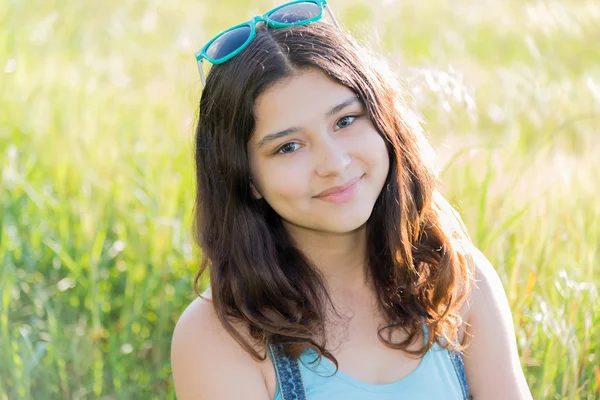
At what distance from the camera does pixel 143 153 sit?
3340mm

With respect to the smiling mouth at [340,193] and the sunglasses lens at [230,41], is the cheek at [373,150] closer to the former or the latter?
the smiling mouth at [340,193]

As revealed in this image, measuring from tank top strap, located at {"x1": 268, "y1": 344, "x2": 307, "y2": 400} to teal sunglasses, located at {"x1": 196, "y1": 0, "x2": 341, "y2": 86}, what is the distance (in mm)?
620

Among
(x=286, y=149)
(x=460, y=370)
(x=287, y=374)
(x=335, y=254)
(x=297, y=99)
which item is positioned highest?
(x=297, y=99)

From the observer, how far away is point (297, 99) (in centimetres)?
184

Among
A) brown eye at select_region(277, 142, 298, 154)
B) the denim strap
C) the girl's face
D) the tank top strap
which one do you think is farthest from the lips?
the denim strap

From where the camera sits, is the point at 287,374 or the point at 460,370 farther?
the point at 460,370

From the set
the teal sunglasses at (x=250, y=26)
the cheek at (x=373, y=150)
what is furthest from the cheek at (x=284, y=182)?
the teal sunglasses at (x=250, y=26)

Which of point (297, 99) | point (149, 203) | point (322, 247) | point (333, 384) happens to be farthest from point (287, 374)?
point (149, 203)

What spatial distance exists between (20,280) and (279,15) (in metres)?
1.30

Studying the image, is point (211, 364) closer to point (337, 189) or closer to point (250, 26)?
point (337, 189)

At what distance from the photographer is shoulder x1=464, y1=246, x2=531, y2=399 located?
1974 mm

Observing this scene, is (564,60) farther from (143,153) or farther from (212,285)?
(212,285)

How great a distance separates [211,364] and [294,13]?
0.78 meters

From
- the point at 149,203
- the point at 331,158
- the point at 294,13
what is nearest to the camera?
the point at 331,158
